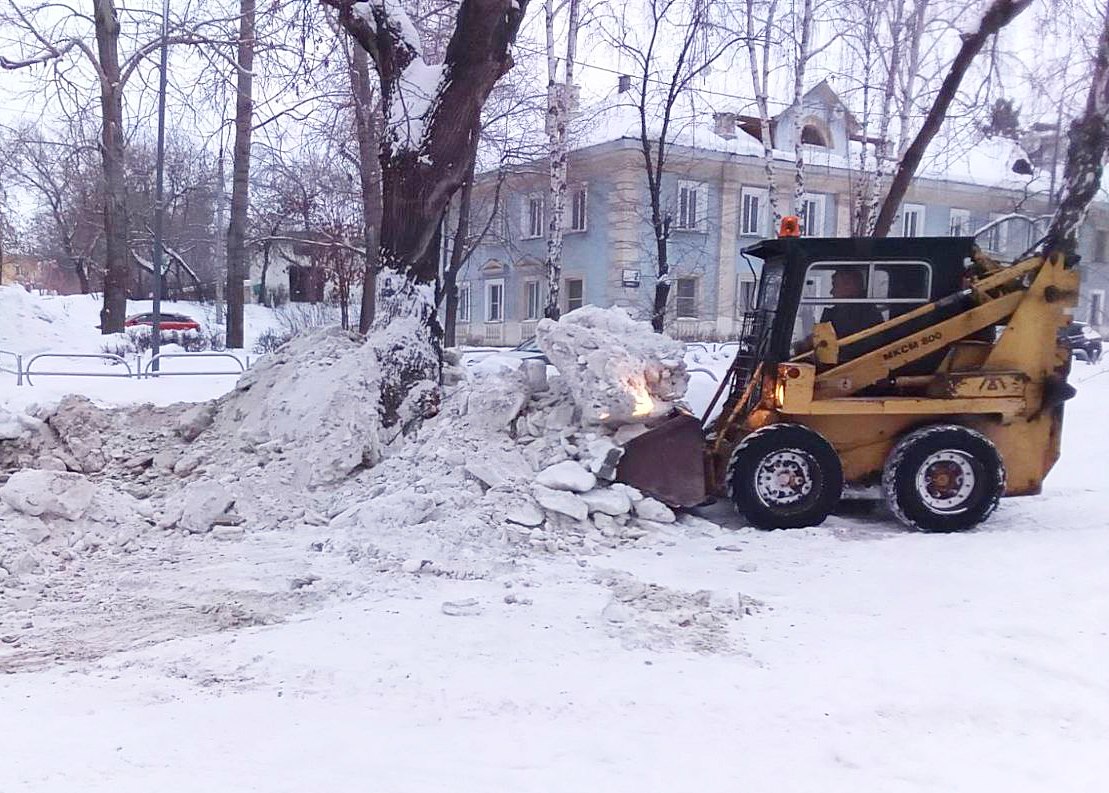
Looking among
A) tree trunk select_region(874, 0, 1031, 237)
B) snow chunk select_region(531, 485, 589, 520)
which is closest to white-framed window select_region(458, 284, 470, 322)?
tree trunk select_region(874, 0, 1031, 237)

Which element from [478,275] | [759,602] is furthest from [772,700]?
[478,275]

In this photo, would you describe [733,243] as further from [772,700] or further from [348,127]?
[772,700]

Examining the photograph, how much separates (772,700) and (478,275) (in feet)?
108

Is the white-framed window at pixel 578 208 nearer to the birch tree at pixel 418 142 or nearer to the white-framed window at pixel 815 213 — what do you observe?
the white-framed window at pixel 815 213

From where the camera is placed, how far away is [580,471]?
701 cm

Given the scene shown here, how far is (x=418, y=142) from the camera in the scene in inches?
351

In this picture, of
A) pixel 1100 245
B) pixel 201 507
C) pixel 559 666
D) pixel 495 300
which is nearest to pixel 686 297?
pixel 495 300

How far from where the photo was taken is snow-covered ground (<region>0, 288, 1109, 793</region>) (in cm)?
344

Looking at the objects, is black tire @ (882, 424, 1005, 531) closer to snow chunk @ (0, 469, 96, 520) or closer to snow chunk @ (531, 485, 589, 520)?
snow chunk @ (531, 485, 589, 520)

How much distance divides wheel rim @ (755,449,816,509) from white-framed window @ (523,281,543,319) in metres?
26.5

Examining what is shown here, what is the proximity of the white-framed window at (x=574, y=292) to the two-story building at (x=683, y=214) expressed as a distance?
0.05 m

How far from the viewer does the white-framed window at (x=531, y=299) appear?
33469 millimetres

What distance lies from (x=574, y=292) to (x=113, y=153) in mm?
15460

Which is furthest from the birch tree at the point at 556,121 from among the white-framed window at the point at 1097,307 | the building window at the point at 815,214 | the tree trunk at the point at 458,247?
the white-framed window at the point at 1097,307
